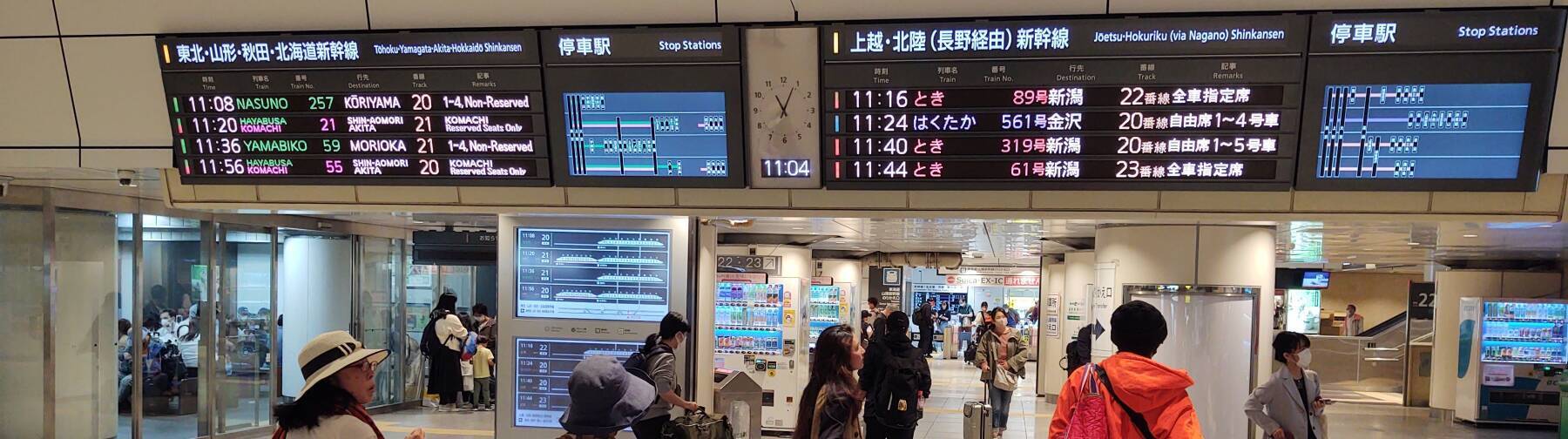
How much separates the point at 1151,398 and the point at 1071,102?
1.40m

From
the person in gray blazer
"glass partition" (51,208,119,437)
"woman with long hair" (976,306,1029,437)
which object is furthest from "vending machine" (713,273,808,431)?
the person in gray blazer

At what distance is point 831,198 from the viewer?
16.4 feet

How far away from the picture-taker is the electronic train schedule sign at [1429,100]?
3902mm

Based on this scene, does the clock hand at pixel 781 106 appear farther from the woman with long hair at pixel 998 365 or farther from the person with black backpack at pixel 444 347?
the person with black backpack at pixel 444 347

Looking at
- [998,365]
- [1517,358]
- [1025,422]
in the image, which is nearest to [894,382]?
[998,365]

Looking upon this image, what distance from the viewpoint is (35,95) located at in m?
5.18

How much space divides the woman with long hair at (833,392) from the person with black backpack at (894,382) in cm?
66

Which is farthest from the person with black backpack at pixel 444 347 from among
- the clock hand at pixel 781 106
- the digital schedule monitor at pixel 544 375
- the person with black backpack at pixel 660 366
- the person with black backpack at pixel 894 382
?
the clock hand at pixel 781 106

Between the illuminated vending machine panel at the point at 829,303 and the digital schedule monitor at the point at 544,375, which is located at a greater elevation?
the digital schedule monitor at the point at 544,375

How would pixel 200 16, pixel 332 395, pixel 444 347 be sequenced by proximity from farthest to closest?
pixel 444 347
pixel 200 16
pixel 332 395

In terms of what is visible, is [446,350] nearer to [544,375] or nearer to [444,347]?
[444,347]

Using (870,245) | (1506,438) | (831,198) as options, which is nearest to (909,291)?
(870,245)

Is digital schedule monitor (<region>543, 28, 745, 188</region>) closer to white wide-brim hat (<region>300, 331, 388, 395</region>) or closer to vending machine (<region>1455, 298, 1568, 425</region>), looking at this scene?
white wide-brim hat (<region>300, 331, 388, 395</region>)

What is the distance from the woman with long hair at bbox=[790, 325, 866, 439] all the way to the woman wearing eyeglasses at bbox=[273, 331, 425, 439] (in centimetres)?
286
